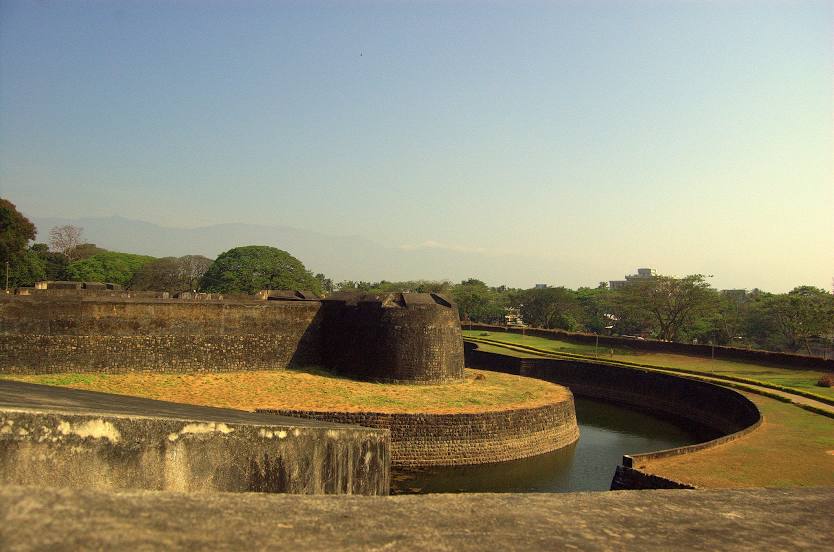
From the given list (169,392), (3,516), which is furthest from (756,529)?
(169,392)

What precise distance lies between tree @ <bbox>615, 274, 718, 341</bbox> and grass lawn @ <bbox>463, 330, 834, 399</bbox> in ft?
25.8

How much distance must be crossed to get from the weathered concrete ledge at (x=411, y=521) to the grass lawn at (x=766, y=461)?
29.2 feet

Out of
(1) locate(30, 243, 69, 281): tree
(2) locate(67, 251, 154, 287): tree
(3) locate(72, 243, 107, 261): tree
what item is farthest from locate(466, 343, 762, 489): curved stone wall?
(3) locate(72, 243, 107, 261): tree

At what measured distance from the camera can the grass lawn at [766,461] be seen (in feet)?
33.3

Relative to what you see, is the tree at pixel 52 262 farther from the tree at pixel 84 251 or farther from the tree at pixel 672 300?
the tree at pixel 672 300

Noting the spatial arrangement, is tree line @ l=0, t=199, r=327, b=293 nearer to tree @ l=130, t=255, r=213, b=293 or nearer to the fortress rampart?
tree @ l=130, t=255, r=213, b=293

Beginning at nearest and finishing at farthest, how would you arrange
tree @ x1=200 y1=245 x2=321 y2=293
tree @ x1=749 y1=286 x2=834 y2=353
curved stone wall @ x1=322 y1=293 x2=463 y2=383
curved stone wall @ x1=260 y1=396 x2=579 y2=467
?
1. curved stone wall @ x1=260 y1=396 x2=579 y2=467
2. curved stone wall @ x1=322 y1=293 x2=463 y2=383
3. tree @ x1=749 y1=286 x2=834 y2=353
4. tree @ x1=200 y1=245 x2=321 y2=293

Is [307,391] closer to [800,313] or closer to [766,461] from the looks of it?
[766,461]

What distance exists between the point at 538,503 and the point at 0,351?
749 inches

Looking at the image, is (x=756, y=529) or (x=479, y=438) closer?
(x=756, y=529)

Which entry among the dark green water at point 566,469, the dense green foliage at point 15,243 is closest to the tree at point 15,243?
the dense green foliage at point 15,243

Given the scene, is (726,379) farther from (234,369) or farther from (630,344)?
(234,369)

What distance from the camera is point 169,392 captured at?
16000 mm

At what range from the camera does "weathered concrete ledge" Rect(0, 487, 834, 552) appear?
1331 mm
